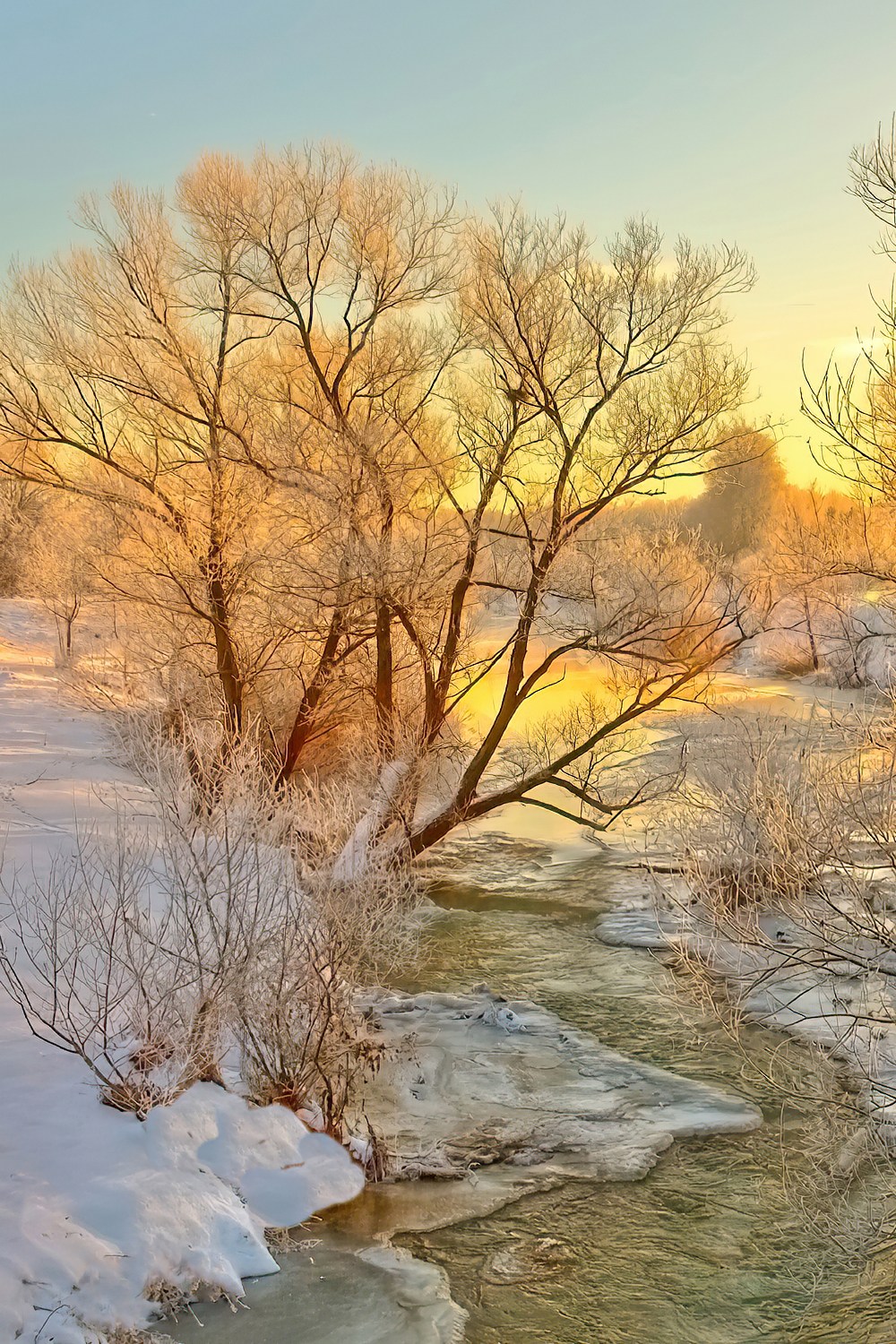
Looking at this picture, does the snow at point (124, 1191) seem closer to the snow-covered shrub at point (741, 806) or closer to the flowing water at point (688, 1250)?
the flowing water at point (688, 1250)

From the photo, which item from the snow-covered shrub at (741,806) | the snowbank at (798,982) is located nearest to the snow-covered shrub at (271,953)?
the snowbank at (798,982)

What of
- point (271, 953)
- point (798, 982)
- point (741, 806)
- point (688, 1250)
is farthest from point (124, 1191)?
point (741, 806)

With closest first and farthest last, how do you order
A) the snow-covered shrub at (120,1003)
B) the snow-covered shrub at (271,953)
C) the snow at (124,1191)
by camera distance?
the snow at (124,1191) → the snow-covered shrub at (120,1003) → the snow-covered shrub at (271,953)

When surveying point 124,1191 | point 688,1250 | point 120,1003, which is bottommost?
point 688,1250

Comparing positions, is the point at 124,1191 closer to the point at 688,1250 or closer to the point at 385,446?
the point at 688,1250

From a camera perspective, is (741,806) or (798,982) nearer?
(798,982)

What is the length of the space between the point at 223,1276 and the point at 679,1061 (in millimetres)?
5225

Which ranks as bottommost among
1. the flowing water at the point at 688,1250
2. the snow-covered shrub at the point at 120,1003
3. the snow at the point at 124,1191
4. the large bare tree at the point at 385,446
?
the flowing water at the point at 688,1250

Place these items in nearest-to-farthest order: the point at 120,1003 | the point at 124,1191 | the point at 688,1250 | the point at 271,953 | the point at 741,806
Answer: the point at 124,1191, the point at 688,1250, the point at 120,1003, the point at 271,953, the point at 741,806

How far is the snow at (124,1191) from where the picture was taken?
5996mm

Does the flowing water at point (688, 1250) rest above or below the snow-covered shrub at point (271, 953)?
below

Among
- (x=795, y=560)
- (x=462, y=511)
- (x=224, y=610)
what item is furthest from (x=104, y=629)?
(x=795, y=560)

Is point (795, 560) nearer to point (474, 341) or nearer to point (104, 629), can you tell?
point (474, 341)

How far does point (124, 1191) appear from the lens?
6.73 meters
